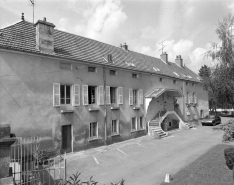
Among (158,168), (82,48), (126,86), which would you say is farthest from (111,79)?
(158,168)

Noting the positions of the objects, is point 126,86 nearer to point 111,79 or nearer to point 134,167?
point 111,79

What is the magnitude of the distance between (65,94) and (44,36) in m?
4.69

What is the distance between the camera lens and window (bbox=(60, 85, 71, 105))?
47.4ft

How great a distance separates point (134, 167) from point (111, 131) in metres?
6.33

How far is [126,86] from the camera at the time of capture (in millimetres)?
19531

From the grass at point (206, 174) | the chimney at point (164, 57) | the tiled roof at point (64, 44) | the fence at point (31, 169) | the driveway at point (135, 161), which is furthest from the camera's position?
the chimney at point (164, 57)

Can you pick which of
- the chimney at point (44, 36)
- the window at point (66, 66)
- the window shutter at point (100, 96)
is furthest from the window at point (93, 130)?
the chimney at point (44, 36)

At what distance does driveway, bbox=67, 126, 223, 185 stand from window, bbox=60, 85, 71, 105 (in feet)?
13.9

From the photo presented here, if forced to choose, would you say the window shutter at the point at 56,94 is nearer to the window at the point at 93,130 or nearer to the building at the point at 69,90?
the building at the point at 69,90

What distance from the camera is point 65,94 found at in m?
14.6

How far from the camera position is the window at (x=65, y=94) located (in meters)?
14.4

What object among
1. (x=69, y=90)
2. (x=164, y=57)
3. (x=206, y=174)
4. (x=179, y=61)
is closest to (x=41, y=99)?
(x=69, y=90)

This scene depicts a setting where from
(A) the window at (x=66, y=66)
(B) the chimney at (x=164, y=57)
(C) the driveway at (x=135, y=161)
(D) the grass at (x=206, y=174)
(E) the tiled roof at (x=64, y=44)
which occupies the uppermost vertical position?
(B) the chimney at (x=164, y=57)

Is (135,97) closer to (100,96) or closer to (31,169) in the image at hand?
(100,96)
